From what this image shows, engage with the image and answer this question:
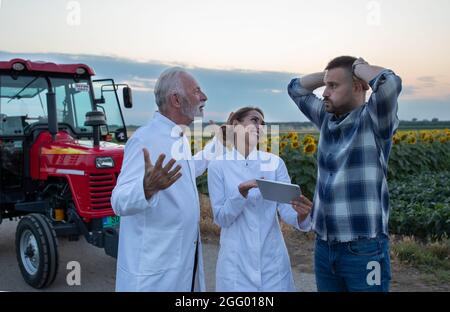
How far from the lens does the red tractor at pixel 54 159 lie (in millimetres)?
5047

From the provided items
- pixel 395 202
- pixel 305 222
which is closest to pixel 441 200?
pixel 395 202

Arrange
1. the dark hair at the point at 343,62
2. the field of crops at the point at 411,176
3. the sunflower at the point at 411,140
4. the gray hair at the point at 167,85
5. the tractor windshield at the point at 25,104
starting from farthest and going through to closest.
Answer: the sunflower at the point at 411,140
the field of crops at the point at 411,176
the tractor windshield at the point at 25,104
the gray hair at the point at 167,85
the dark hair at the point at 343,62

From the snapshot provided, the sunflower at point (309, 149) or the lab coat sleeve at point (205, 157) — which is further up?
the lab coat sleeve at point (205, 157)

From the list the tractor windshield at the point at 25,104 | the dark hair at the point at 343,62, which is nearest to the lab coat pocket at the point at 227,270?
the dark hair at the point at 343,62

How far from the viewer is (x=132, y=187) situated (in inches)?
89.0

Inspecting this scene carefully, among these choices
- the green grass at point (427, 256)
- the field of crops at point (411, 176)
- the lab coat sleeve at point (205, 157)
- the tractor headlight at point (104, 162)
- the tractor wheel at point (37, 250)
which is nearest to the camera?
the lab coat sleeve at point (205, 157)

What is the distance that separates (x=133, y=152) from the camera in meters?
2.39

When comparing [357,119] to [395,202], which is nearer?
[357,119]

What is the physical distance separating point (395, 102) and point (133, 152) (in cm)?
122

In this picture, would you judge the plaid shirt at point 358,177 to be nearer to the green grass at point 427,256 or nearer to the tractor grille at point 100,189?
the green grass at point 427,256

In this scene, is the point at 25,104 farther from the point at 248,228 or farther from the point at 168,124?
the point at 248,228

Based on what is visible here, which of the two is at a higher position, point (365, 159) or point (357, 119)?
point (357, 119)
